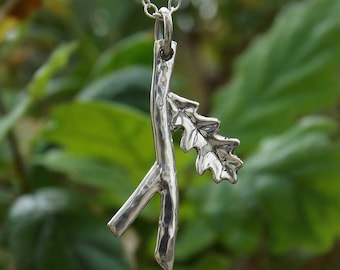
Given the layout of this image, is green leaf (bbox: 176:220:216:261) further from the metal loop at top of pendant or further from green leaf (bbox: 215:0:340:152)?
the metal loop at top of pendant

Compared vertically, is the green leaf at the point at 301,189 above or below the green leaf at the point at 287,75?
below

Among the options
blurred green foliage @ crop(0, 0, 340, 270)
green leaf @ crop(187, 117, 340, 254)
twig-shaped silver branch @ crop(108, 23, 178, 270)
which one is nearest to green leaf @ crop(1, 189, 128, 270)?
blurred green foliage @ crop(0, 0, 340, 270)

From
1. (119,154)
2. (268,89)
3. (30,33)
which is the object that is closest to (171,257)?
(119,154)

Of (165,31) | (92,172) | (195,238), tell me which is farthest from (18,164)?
(165,31)

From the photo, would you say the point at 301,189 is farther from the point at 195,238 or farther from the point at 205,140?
the point at 205,140

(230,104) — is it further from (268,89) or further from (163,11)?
(163,11)

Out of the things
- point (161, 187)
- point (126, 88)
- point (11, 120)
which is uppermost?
point (126, 88)

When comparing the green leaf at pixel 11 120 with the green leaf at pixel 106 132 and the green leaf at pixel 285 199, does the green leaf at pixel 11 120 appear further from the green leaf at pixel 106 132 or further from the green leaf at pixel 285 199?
the green leaf at pixel 285 199

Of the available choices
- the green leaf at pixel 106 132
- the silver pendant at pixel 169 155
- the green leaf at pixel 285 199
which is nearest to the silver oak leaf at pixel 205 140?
the silver pendant at pixel 169 155
